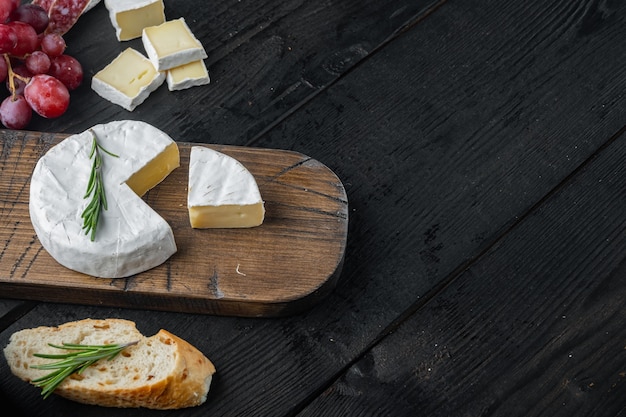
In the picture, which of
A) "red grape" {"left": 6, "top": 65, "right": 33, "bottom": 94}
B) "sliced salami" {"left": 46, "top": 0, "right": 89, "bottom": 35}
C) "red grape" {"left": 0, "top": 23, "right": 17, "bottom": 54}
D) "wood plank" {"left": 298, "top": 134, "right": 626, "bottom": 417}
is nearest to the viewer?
"wood plank" {"left": 298, "top": 134, "right": 626, "bottom": 417}

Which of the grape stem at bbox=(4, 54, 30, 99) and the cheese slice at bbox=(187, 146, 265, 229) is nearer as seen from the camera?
the cheese slice at bbox=(187, 146, 265, 229)

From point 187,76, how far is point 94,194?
487mm

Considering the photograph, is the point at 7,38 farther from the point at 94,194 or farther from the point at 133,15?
the point at 94,194

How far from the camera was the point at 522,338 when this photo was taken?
1.70 meters

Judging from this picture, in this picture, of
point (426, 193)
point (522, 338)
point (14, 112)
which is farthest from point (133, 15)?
point (522, 338)

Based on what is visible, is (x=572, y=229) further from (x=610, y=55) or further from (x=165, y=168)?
(x=165, y=168)

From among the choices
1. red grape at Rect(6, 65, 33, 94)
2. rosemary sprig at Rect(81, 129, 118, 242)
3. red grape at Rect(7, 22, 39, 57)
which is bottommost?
red grape at Rect(6, 65, 33, 94)

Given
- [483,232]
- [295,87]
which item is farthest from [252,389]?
[295,87]

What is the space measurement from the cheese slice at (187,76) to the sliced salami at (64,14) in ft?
0.95

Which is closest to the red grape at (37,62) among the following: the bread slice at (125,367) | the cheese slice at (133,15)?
the cheese slice at (133,15)

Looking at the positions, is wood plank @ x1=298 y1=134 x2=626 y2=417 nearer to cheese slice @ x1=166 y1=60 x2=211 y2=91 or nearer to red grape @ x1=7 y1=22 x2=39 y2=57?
cheese slice @ x1=166 y1=60 x2=211 y2=91

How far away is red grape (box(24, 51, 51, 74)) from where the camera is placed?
1.89 m

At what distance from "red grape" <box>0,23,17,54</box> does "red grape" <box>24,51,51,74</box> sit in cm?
7

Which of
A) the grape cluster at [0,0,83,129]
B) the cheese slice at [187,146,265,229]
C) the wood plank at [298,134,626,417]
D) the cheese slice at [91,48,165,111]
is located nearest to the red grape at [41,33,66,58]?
the grape cluster at [0,0,83,129]
